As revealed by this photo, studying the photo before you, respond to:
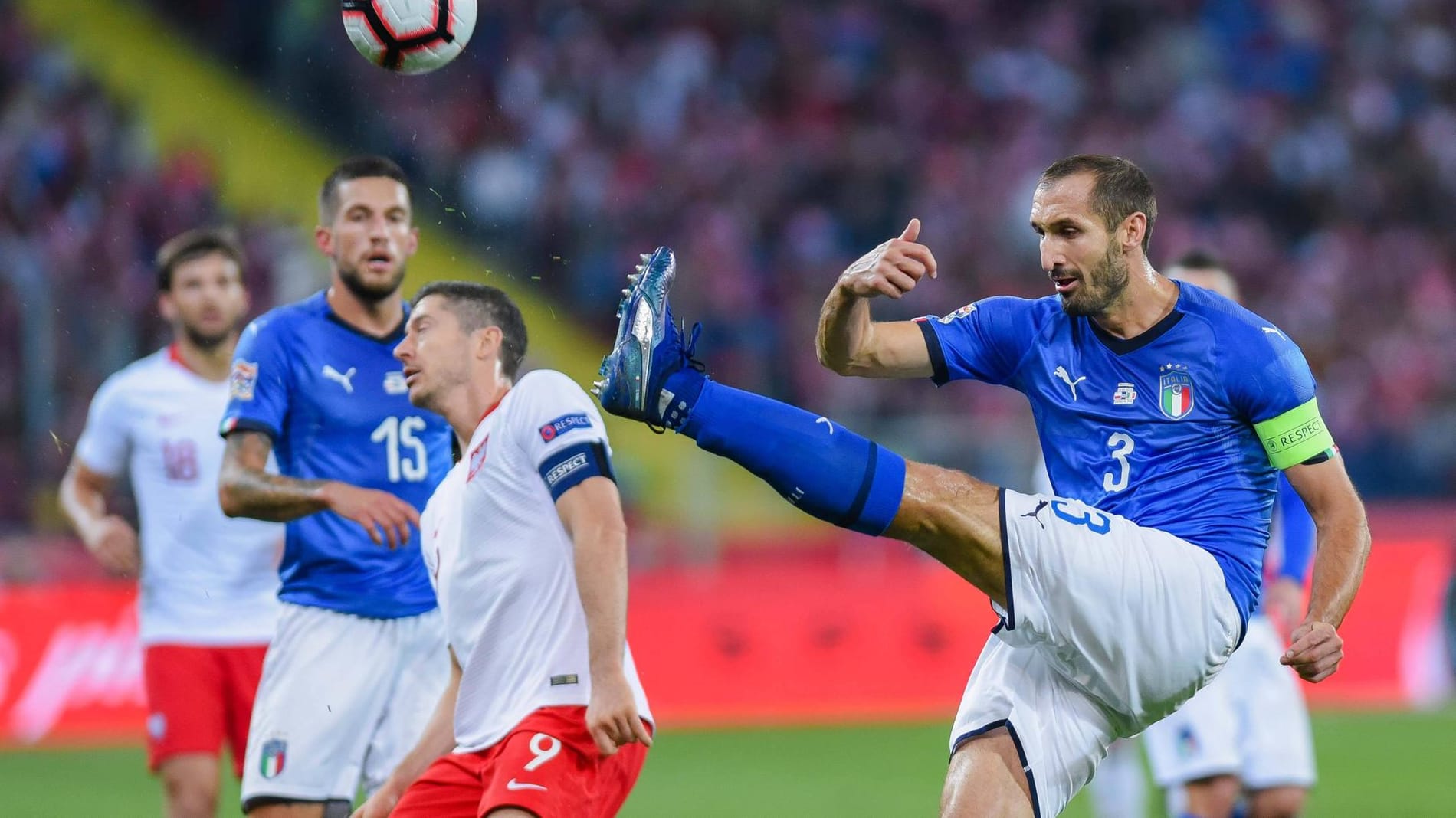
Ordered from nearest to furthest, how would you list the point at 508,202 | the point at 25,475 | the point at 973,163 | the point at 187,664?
the point at 187,664 < the point at 25,475 < the point at 508,202 < the point at 973,163

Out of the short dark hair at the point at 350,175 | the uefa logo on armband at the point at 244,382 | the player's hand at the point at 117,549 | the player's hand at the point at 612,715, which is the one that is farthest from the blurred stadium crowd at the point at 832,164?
the player's hand at the point at 612,715

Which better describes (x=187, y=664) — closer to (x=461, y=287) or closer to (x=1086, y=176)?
(x=461, y=287)

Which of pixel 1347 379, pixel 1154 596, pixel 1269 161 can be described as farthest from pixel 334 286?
pixel 1269 161

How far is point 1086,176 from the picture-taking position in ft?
17.8

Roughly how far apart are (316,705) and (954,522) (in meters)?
2.43

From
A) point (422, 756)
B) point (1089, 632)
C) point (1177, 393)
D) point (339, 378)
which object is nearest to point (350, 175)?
point (339, 378)

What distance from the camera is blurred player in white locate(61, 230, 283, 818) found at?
22.0 ft

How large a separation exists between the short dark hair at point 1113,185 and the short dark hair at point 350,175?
2392mm

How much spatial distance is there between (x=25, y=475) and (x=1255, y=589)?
426 inches

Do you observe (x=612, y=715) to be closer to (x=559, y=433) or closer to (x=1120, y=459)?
(x=559, y=433)

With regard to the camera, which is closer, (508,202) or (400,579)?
(400,579)

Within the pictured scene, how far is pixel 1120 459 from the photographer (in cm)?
543

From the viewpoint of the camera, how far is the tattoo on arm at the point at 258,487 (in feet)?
19.1

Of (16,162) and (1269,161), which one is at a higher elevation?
(1269,161)
